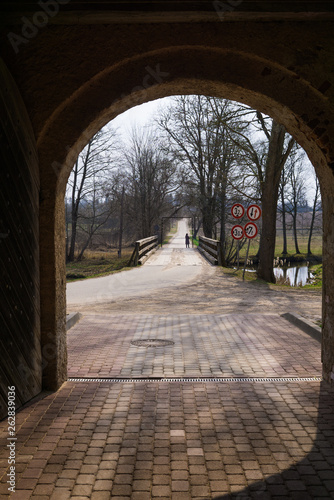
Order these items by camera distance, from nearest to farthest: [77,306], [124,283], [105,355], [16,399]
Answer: [16,399] < [105,355] < [77,306] < [124,283]

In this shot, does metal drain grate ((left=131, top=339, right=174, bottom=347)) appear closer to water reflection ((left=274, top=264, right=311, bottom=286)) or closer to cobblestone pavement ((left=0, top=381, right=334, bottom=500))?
cobblestone pavement ((left=0, top=381, right=334, bottom=500))

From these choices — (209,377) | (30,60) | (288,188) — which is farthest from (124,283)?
(288,188)

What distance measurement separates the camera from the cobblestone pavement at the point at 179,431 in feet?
10.2

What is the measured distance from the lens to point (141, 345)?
6.84 metres

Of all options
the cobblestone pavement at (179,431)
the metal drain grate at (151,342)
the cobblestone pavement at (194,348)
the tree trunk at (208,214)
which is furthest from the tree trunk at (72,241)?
the cobblestone pavement at (179,431)

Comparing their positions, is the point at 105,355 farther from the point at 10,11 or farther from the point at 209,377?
the point at 10,11

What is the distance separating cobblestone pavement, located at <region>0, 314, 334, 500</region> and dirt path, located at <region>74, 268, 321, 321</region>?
342 cm

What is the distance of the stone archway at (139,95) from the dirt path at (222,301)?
16.1 ft

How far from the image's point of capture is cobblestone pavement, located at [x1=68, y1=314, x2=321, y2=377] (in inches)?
222

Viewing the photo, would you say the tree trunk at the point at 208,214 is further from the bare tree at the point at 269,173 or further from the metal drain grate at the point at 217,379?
the metal drain grate at the point at 217,379

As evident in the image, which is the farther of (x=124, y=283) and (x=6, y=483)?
(x=124, y=283)

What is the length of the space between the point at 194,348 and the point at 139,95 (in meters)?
3.39

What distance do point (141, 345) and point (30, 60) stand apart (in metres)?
3.91

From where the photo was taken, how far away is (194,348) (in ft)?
21.9
